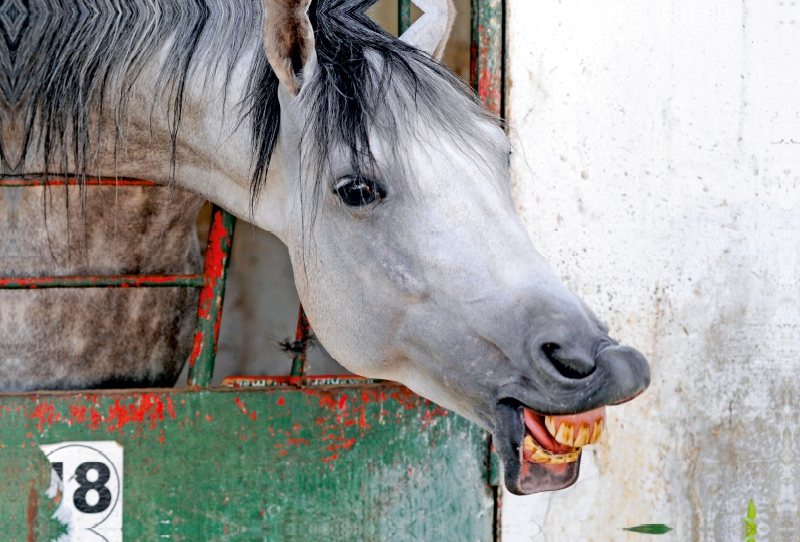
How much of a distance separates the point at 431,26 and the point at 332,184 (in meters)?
0.56

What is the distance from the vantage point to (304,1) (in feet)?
4.14

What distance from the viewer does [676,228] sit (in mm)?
1926

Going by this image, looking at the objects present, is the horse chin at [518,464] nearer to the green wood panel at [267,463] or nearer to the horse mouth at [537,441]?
the horse mouth at [537,441]

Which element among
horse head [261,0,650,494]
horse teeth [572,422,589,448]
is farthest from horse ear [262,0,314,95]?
horse teeth [572,422,589,448]

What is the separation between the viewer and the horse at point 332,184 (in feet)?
3.95

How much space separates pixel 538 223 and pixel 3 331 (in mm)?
1310

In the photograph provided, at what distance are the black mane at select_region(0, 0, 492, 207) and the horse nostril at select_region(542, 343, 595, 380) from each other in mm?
441

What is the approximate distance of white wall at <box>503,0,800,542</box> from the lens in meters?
1.87

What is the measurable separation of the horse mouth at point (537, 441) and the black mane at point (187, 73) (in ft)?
1.66

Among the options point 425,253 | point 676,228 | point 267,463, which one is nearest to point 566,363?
point 425,253

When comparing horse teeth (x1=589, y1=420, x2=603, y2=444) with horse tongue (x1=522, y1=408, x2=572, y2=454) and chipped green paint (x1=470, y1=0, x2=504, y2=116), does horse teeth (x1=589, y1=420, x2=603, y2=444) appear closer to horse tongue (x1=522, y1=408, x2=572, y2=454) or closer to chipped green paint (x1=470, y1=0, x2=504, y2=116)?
horse tongue (x1=522, y1=408, x2=572, y2=454)

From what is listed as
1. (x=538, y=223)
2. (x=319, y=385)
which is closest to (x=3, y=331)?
(x=319, y=385)

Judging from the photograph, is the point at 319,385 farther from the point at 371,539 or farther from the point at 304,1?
the point at 304,1

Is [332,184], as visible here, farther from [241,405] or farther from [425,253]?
[241,405]
